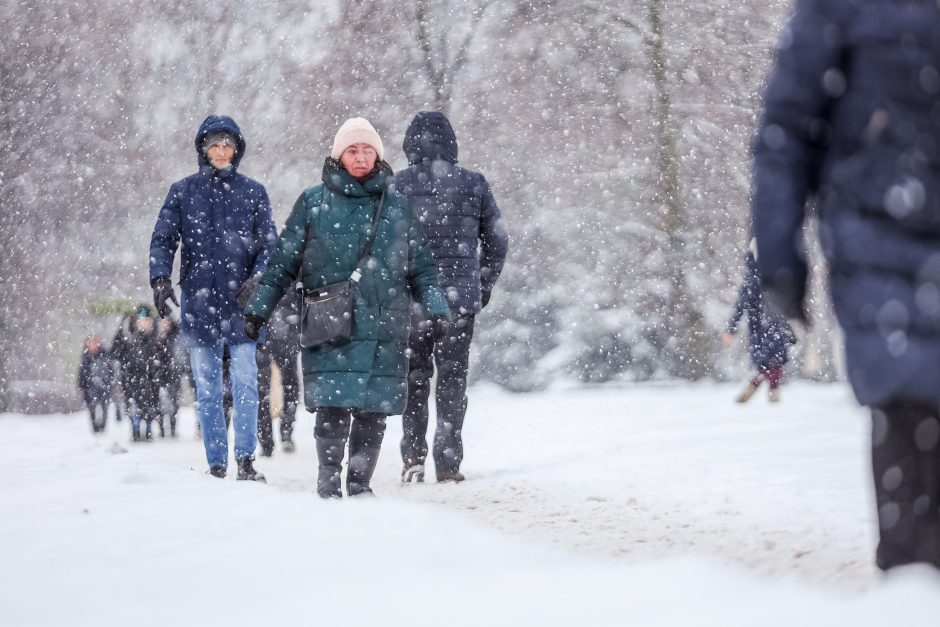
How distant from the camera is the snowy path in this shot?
15.4 ft

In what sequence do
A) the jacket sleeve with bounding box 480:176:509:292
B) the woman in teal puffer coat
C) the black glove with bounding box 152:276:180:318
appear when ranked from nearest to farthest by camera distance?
the woman in teal puffer coat < the black glove with bounding box 152:276:180:318 < the jacket sleeve with bounding box 480:176:509:292

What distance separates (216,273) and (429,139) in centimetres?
148

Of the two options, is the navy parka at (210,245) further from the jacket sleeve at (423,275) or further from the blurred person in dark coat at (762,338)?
the blurred person in dark coat at (762,338)

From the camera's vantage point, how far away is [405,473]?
7.31 meters

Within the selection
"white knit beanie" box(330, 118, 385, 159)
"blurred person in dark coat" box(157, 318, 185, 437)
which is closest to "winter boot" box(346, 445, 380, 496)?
"white knit beanie" box(330, 118, 385, 159)

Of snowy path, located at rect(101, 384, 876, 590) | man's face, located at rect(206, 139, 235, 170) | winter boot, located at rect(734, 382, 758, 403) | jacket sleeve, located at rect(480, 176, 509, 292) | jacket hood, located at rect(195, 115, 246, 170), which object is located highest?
jacket hood, located at rect(195, 115, 246, 170)

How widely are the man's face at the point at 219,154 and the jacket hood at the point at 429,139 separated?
104 centimetres

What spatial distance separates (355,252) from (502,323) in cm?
1012

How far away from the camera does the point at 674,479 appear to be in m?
6.91

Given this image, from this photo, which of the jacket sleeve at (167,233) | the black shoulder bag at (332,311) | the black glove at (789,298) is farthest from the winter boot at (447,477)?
the black glove at (789,298)

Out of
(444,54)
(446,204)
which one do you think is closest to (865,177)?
→ (446,204)

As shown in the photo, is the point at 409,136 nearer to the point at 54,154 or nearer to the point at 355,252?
the point at 355,252

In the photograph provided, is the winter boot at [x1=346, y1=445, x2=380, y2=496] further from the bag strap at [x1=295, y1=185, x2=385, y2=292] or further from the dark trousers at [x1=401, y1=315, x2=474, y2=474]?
the dark trousers at [x1=401, y1=315, x2=474, y2=474]

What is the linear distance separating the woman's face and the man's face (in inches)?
62.3
